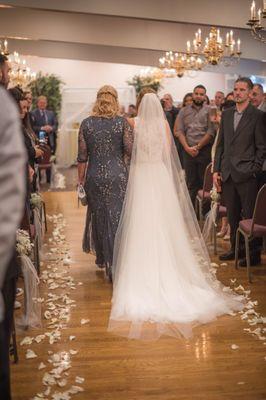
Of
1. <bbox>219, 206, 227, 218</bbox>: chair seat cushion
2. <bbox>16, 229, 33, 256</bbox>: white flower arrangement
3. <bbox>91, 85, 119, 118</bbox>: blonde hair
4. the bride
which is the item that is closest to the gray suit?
<bbox>219, 206, 227, 218</bbox>: chair seat cushion

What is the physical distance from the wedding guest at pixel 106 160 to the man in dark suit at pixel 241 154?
42.8 inches

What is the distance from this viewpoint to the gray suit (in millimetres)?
5594

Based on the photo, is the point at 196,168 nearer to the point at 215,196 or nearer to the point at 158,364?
the point at 215,196

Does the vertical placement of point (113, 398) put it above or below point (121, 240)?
below

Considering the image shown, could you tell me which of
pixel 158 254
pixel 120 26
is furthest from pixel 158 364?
pixel 120 26

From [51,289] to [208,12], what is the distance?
6.59m

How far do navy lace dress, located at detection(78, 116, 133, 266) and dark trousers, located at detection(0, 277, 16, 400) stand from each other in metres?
2.89

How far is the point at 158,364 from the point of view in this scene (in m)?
3.55

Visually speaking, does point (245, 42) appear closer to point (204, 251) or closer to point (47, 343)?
point (204, 251)

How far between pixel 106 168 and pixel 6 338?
3.23m

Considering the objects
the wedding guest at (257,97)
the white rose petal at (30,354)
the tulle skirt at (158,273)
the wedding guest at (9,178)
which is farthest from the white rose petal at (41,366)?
the wedding guest at (257,97)

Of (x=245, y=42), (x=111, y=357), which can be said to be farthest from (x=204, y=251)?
(x=245, y=42)

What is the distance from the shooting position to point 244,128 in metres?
5.62

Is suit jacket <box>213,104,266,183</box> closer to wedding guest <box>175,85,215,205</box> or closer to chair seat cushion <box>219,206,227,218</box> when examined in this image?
chair seat cushion <box>219,206,227,218</box>
